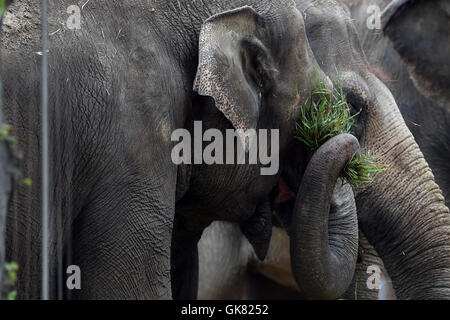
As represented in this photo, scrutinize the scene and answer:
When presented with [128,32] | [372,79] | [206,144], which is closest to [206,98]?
[206,144]

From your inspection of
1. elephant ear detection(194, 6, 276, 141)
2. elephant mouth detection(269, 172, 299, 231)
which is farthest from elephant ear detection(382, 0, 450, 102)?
elephant ear detection(194, 6, 276, 141)

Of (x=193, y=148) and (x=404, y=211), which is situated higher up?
(x=193, y=148)

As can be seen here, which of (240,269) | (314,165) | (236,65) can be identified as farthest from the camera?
(240,269)

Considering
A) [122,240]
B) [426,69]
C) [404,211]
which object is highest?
[426,69]

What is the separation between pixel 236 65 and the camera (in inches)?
164

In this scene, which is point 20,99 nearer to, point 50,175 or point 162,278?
point 50,175

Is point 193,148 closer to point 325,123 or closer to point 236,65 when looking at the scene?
point 236,65

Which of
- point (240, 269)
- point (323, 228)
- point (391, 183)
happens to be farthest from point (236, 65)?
point (240, 269)

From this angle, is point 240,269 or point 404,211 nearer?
point 404,211

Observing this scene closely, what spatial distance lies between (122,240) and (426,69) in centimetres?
346

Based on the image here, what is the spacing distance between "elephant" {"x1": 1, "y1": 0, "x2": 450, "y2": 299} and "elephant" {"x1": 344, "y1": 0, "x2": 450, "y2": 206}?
1.77 meters

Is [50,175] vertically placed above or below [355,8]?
below

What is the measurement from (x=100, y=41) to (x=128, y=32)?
15 centimetres

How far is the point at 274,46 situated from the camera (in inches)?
173
